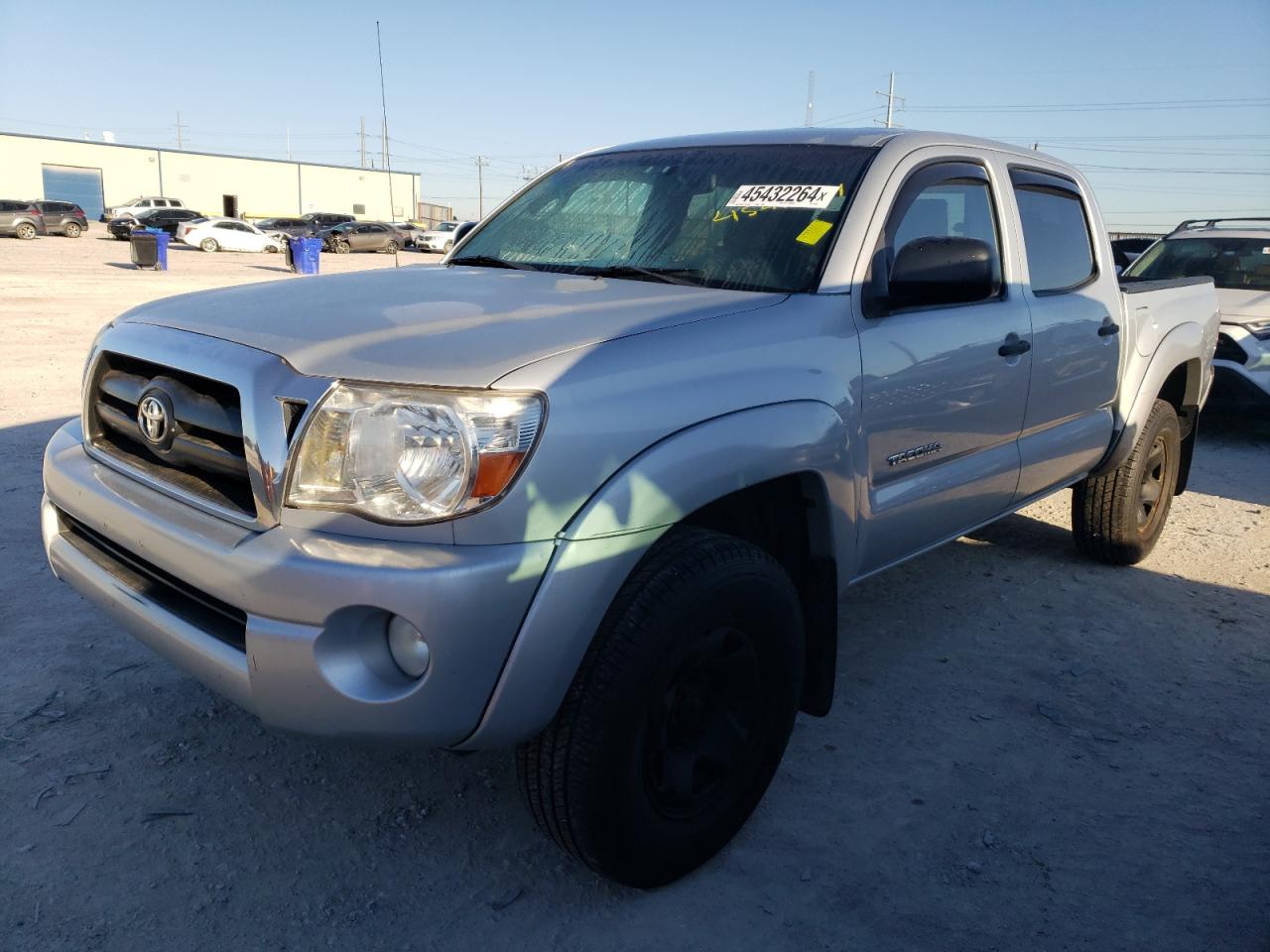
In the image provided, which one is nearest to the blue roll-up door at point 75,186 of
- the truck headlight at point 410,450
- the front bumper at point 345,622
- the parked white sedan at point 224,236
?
the parked white sedan at point 224,236

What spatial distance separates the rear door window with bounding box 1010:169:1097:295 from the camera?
3711mm

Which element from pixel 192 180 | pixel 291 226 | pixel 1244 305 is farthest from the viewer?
pixel 192 180

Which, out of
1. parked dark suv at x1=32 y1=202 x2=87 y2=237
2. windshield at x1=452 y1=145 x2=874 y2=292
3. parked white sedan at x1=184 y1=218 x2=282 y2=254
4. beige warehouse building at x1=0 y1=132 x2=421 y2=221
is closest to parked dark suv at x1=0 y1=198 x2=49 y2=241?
parked dark suv at x1=32 y1=202 x2=87 y2=237

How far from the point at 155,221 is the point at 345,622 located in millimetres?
42348

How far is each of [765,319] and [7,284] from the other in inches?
680

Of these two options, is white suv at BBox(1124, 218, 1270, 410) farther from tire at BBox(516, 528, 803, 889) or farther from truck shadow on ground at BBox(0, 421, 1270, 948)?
tire at BBox(516, 528, 803, 889)

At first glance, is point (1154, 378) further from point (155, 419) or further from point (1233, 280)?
point (1233, 280)

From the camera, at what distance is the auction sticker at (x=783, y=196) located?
294 cm

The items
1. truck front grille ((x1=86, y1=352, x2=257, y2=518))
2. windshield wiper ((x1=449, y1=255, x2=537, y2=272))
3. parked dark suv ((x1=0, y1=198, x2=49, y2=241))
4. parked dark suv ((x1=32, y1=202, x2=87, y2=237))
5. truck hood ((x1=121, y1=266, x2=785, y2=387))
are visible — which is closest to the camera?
truck hood ((x1=121, y1=266, x2=785, y2=387))

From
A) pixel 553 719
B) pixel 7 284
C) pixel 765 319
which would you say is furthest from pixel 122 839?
pixel 7 284

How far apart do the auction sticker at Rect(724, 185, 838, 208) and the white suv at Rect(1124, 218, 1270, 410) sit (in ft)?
18.8

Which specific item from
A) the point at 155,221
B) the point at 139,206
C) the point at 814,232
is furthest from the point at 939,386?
the point at 139,206

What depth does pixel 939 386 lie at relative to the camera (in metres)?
2.97

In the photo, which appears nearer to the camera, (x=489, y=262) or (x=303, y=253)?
(x=489, y=262)
